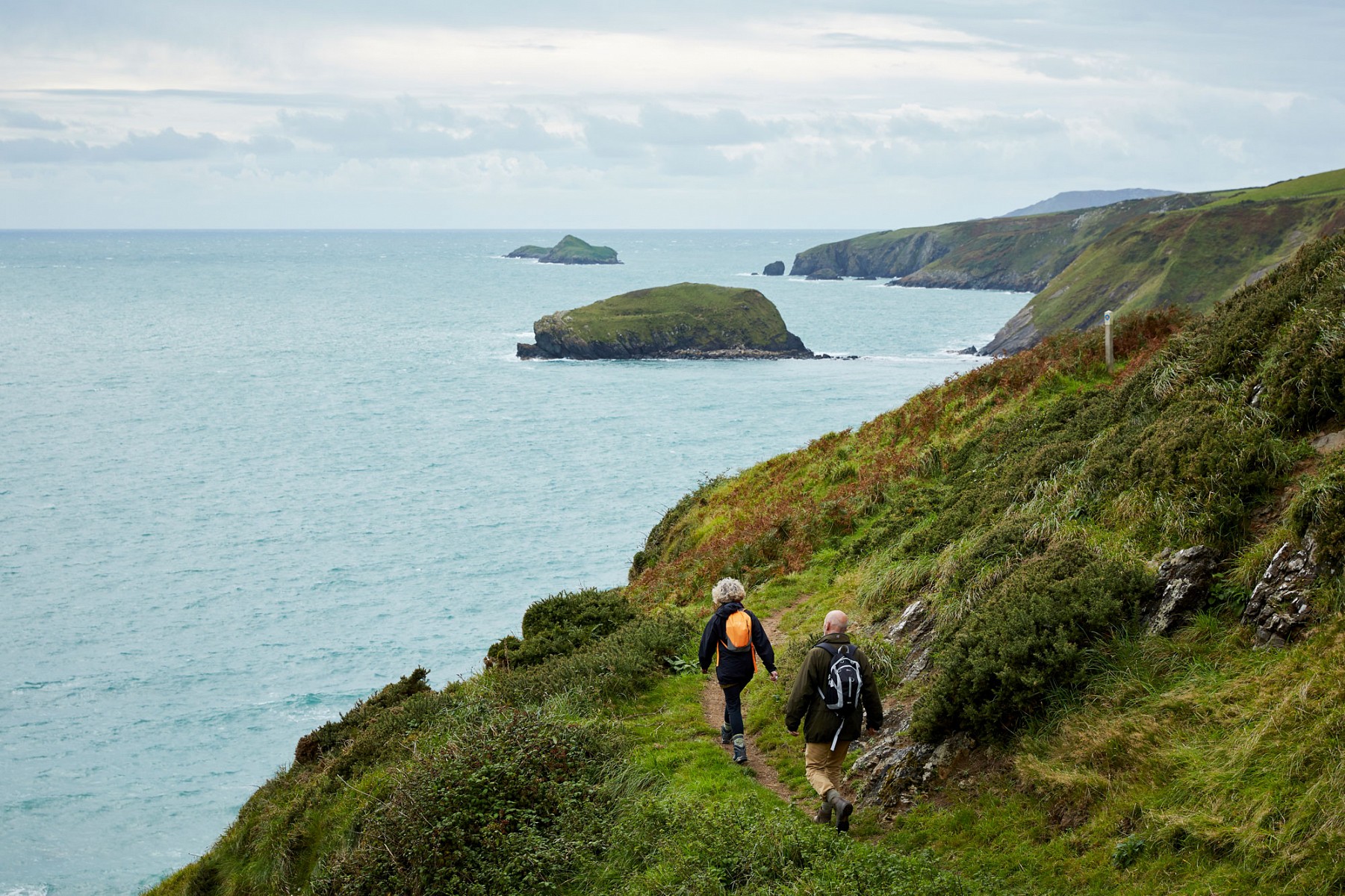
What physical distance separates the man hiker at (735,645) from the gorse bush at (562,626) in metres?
5.95

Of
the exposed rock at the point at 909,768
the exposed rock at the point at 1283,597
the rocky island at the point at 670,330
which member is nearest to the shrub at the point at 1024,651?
the exposed rock at the point at 909,768

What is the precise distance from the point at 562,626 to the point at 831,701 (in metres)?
9.55

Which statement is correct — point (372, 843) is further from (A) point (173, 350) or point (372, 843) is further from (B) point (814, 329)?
(B) point (814, 329)

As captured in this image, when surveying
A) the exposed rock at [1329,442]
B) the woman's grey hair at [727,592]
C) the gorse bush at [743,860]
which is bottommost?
the gorse bush at [743,860]

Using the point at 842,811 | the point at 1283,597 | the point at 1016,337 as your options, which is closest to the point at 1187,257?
the point at 1016,337

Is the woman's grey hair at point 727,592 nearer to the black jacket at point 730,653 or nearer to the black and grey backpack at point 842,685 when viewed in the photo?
the black jacket at point 730,653

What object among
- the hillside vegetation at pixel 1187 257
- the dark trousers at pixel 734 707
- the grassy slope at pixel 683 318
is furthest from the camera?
the grassy slope at pixel 683 318

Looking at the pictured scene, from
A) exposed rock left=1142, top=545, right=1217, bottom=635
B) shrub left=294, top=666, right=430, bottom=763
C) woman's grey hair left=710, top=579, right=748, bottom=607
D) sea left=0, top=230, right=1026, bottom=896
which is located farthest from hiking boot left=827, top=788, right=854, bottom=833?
sea left=0, top=230, right=1026, bottom=896

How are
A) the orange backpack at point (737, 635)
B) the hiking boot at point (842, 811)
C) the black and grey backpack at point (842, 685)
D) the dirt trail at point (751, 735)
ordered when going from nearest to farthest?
the hiking boot at point (842, 811)
the black and grey backpack at point (842, 685)
the dirt trail at point (751, 735)
the orange backpack at point (737, 635)

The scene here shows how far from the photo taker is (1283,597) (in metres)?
9.09

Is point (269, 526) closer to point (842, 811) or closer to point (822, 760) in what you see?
point (822, 760)

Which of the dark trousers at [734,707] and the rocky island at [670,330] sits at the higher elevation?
the rocky island at [670,330]

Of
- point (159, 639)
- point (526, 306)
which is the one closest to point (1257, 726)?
point (159, 639)

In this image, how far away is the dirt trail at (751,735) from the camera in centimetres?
1124
